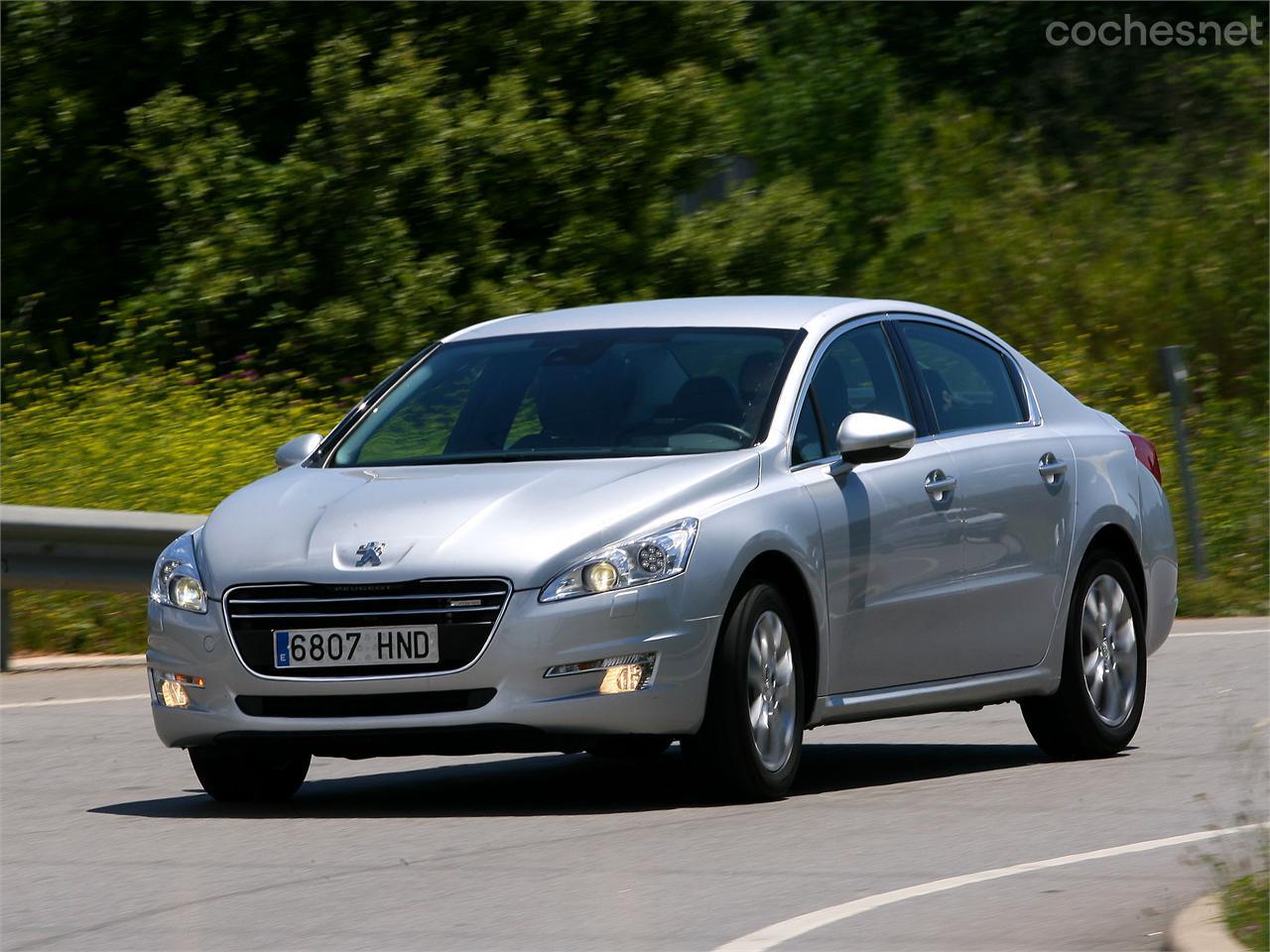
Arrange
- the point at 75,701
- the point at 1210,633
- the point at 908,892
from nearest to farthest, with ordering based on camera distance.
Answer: the point at 908,892 < the point at 75,701 < the point at 1210,633

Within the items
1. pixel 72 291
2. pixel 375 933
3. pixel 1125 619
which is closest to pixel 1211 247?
pixel 72 291

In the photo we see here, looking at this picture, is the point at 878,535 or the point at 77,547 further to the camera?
the point at 77,547

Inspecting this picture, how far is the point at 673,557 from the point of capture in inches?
290

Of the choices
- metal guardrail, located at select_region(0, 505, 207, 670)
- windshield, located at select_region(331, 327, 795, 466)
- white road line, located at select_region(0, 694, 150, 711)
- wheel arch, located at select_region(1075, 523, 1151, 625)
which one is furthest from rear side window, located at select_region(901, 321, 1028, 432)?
metal guardrail, located at select_region(0, 505, 207, 670)

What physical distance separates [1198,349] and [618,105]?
7.16 metres

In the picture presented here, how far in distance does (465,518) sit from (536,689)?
0.58m

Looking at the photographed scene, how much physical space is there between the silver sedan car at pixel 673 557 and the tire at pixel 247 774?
0.04ft

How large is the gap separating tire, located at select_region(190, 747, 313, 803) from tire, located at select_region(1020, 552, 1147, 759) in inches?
110

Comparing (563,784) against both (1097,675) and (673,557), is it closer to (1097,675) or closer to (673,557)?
(673,557)

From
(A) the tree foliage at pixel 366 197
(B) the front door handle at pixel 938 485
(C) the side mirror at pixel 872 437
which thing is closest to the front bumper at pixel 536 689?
(C) the side mirror at pixel 872 437

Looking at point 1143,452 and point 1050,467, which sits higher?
point 1050,467

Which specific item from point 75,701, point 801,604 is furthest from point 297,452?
point 75,701

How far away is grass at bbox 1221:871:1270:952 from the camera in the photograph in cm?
493

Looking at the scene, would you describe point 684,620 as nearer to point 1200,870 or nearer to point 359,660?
point 359,660
